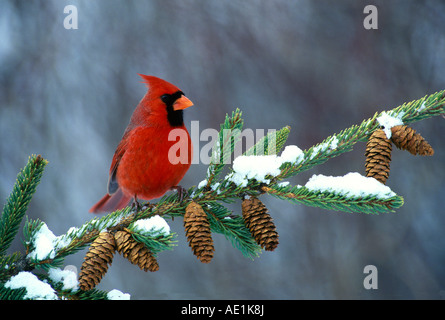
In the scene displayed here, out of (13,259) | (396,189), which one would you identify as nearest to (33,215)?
(13,259)

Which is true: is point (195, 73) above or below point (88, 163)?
above

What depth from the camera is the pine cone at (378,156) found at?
0.84 meters

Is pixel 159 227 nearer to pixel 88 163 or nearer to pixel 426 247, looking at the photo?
pixel 88 163

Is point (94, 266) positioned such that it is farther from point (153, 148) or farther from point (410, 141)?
point (410, 141)

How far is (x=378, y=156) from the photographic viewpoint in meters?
0.85

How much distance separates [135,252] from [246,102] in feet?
5.77

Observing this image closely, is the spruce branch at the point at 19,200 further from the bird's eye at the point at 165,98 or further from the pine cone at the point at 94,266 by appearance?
the bird's eye at the point at 165,98

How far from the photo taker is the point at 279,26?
2.59 metres

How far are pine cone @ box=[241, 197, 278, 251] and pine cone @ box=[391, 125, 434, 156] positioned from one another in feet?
0.94

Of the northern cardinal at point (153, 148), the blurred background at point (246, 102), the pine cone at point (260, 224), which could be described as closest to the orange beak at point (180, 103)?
the northern cardinal at point (153, 148)

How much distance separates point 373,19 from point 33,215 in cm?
201

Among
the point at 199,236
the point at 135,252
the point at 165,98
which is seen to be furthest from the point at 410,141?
the point at 165,98

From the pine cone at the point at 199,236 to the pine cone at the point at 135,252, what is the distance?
2.8 inches

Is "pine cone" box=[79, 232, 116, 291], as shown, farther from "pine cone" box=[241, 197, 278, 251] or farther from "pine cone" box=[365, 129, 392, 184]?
"pine cone" box=[365, 129, 392, 184]
